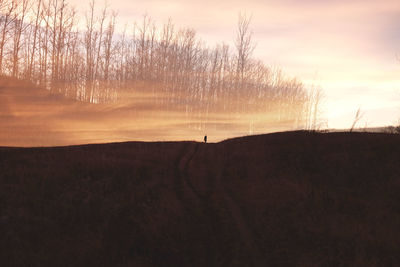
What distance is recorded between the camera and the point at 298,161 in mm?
Result: 14492

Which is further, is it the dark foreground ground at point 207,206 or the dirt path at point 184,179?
the dirt path at point 184,179

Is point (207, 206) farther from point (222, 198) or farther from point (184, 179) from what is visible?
point (184, 179)

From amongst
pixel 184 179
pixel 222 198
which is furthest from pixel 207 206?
pixel 184 179

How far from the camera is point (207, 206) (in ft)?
35.9

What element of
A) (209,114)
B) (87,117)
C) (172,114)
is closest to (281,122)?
(209,114)

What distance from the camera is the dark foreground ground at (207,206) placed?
28.9 ft

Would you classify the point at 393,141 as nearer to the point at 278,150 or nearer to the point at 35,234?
the point at 278,150

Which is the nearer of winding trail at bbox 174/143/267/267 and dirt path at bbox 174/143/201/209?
winding trail at bbox 174/143/267/267

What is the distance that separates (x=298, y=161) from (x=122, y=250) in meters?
8.46

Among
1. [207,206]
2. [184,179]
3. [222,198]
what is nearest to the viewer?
[207,206]

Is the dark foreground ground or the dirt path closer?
the dark foreground ground

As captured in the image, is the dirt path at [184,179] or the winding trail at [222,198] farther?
the dirt path at [184,179]

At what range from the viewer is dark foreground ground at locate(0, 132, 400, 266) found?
8.80 meters

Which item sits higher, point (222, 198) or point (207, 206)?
point (222, 198)
